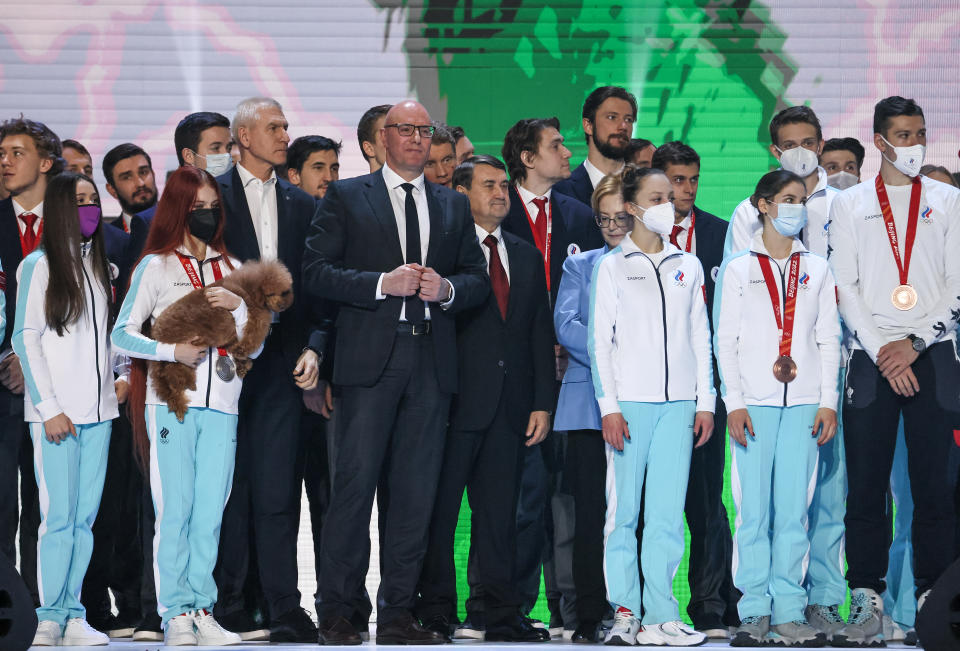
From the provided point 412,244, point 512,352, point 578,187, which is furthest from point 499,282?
point 578,187

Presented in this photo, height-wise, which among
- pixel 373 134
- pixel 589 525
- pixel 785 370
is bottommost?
pixel 589 525

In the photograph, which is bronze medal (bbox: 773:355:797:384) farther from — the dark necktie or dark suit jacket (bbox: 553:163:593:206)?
dark suit jacket (bbox: 553:163:593:206)

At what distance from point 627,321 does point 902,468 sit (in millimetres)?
1255

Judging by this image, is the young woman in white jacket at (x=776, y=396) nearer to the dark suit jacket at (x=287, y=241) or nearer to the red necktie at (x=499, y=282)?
the red necktie at (x=499, y=282)

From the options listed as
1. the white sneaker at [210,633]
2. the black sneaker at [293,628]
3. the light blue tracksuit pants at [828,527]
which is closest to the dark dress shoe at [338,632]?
the black sneaker at [293,628]

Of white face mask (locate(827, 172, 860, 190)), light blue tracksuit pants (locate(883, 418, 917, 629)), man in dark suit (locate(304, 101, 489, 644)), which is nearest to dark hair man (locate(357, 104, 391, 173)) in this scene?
man in dark suit (locate(304, 101, 489, 644))

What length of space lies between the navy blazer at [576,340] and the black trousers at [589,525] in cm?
7

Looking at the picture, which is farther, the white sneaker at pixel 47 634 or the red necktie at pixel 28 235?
the red necktie at pixel 28 235

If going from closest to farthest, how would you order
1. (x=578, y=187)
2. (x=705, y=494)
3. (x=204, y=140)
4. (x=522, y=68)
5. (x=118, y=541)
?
(x=118, y=541), (x=705, y=494), (x=204, y=140), (x=578, y=187), (x=522, y=68)

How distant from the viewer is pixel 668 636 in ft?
14.1

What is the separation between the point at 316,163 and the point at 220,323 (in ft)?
5.15

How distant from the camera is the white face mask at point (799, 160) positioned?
16.4 ft

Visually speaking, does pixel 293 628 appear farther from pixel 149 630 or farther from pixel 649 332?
pixel 649 332

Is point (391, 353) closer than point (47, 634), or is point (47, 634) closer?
point (47, 634)
